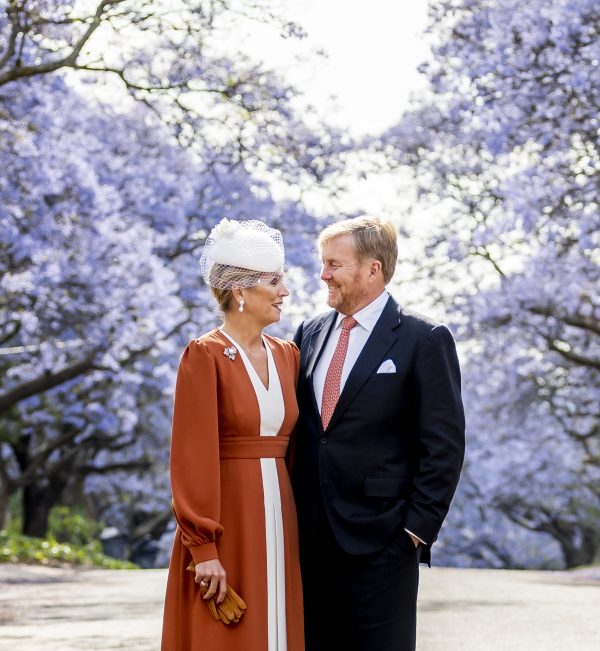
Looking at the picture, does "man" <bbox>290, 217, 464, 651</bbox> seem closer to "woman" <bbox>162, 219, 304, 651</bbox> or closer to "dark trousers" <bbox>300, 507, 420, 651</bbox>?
"dark trousers" <bbox>300, 507, 420, 651</bbox>

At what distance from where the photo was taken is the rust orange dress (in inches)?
184

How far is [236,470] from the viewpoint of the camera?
4.79 m

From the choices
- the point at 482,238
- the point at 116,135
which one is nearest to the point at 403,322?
the point at 482,238

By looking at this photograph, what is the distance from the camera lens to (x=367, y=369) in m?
4.98

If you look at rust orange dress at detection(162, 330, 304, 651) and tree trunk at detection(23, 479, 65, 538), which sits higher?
rust orange dress at detection(162, 330, 304, 651)

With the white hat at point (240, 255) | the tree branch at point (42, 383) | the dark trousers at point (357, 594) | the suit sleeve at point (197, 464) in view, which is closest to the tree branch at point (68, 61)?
the white hat at point (240, 255)

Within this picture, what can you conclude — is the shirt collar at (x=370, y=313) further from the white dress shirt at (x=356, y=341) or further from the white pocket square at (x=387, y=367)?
the white pocket square at (x=387, y=367)

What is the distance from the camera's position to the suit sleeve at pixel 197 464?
183 inches

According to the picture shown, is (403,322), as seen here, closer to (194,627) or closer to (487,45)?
(194,627)

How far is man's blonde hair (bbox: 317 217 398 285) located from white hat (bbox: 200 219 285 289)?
0.77ft

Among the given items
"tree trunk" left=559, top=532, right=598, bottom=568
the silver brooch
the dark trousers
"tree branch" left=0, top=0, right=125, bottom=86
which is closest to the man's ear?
the silver brooch

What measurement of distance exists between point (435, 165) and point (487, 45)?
15.6ft

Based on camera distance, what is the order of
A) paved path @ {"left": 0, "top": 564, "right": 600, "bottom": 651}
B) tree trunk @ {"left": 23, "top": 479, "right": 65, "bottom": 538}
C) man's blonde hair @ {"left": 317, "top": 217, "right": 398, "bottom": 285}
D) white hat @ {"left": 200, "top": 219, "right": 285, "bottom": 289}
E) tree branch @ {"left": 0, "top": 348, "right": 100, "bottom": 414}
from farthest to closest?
tree trunk @ {"left": 23, "top": 479, "right": 65, "bottom": 538}
tree branch @ {"left": 0, "top": 348, "right": 100, "bottom": 414}
paved path @ {"left": 0, "top": 564, "right": 600, "bottom": 651}
man's blonde hair @ {"left": 317, "top": 217, "right": 398, "bottom": 285}
white hat @ {"left": 200, "top": 219, "right": 285, "bottom": 289}

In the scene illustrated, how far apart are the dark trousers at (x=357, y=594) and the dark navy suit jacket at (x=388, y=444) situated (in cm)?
6
